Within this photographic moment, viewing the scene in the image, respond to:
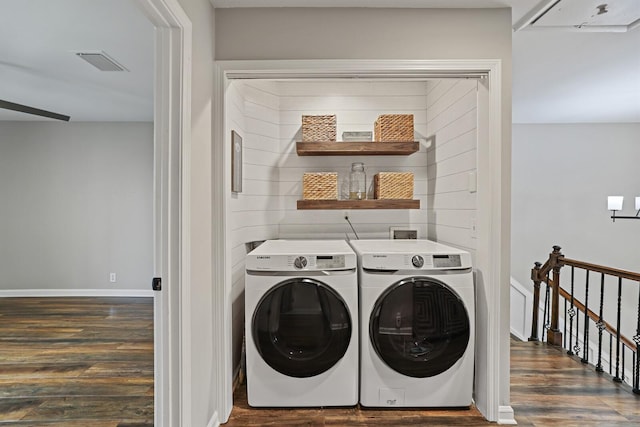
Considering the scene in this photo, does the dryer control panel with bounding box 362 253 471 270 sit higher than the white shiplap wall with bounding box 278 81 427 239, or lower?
lower

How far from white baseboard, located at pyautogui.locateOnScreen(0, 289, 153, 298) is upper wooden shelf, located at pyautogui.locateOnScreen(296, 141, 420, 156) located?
3.62m

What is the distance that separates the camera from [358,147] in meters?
3.23

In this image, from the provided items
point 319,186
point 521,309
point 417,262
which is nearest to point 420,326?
point 417,262

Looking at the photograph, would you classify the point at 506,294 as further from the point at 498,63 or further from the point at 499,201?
the point at 498,63

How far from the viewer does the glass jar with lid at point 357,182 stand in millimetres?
3356

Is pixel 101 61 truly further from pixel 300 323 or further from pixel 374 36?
pixel 300 323

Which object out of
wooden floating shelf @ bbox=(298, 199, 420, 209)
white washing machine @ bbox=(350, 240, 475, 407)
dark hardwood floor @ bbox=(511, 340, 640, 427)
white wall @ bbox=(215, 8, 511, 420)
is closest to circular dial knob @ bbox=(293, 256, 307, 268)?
white washing machine @ bbox=(350, 240, 475, 407)

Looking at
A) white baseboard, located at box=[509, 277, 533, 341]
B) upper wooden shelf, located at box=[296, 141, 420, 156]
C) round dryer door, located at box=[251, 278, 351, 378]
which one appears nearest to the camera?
round dryer door, located at box=[251, 278, 351, 378]

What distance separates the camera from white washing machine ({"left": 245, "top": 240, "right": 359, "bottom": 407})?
7.86ft

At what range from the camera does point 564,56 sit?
127 inches

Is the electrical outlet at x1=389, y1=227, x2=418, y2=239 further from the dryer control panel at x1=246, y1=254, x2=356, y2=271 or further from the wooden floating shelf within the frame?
the dryer control panel at x1=246, y1=254, x2=356, y2=271

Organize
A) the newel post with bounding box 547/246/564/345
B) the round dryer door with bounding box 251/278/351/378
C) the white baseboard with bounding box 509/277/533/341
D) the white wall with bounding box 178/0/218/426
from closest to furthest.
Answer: the white wall with bounding box 178/0/218/426
the round dryer door with bounding box 251/278/351/378
the newel post with bounding box 547/246/564/345
the white baseboard with bounding box 509/277/533/341

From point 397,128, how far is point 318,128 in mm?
621

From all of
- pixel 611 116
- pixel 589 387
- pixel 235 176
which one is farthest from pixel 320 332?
pixel 611 116
